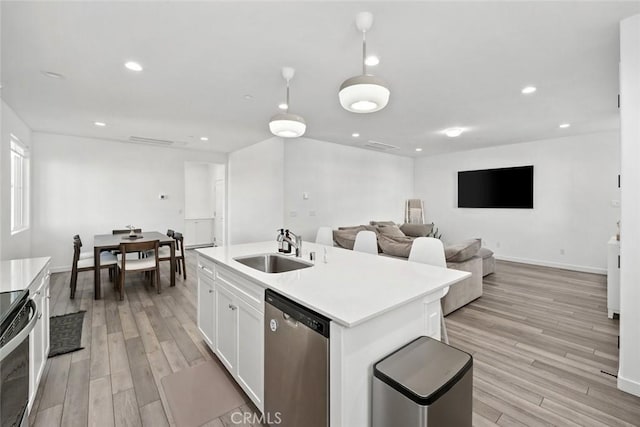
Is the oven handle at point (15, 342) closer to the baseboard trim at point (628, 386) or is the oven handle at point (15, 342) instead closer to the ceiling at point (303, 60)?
the ceiling at point (303, 60)

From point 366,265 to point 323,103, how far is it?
2403mm

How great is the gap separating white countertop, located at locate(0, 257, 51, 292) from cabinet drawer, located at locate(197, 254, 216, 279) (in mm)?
1080

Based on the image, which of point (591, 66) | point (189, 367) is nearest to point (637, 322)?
point (591, 66)

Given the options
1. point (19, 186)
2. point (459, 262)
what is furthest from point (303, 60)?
point (19, 186)

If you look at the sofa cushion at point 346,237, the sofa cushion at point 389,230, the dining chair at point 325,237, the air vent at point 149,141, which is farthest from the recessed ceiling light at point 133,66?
the sofa cushion at point 389,230

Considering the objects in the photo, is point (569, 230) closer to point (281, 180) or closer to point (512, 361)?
point (512, 361)

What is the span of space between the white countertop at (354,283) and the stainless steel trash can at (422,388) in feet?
0.83

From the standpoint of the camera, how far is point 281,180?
559 cm

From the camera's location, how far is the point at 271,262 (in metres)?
2.62

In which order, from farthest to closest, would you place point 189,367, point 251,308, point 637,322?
point 189,367 < point 637,322 < point 251,308

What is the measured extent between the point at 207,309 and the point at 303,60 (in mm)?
2392

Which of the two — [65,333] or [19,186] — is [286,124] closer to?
[65,333]

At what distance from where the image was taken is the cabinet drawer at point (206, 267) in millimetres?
2384

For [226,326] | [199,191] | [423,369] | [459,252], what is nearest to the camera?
[423,369]
